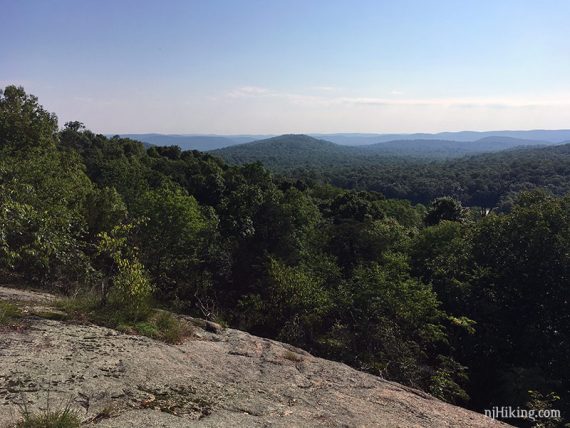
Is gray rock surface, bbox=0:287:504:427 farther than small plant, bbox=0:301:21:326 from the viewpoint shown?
No

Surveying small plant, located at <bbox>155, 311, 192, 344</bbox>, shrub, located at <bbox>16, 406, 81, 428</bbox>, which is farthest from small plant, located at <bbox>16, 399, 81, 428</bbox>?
small plant, located at <bbox>155, 311, 192, 344</bbox>

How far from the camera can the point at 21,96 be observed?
2855cm

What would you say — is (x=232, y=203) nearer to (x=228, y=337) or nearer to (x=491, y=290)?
(x=491, y=290)

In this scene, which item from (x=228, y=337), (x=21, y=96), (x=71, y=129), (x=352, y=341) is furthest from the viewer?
(x=71, y=129)

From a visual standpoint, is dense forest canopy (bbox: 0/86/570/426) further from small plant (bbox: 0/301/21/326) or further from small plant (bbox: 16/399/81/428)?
small plant (bbox: 16/399/81/428)

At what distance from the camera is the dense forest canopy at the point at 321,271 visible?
11.8 m

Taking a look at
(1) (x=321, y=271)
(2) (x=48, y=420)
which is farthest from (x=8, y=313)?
(1) (x=321, y=271)

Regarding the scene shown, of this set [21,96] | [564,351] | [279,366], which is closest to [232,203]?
[21,96]

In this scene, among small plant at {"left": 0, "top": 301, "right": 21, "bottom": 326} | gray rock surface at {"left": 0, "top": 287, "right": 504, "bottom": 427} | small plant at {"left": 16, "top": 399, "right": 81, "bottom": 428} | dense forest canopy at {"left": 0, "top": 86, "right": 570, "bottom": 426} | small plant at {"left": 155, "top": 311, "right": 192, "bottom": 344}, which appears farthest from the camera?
dense forest canopy at {"left": 0, "top": 86, "right": 570, "bottom": 426}

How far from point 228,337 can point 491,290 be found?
1645 centimetres

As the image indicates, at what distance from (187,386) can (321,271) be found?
51.5ft

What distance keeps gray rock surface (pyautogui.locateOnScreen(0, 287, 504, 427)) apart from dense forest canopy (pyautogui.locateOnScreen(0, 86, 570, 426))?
1687mm

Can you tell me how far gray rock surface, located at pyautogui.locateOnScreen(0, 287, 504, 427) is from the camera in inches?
199

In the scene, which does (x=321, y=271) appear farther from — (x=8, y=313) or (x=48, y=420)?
(x=48, y=420)
